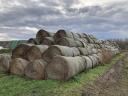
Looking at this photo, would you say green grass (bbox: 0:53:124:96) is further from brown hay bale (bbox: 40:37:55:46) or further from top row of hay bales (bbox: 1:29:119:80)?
brown hay bale (bbox: 40:37:55:46)

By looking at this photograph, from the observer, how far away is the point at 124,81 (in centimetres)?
1365

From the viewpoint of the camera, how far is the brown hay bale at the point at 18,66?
39.7 ft

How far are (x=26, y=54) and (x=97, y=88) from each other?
367 centimetres

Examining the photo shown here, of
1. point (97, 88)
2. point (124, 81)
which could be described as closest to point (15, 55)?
point (97, 88)

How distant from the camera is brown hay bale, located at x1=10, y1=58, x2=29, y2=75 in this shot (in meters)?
12.1

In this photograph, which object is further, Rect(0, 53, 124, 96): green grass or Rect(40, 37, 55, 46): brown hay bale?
Rect(40, 37, 55, 46): brown hay bale

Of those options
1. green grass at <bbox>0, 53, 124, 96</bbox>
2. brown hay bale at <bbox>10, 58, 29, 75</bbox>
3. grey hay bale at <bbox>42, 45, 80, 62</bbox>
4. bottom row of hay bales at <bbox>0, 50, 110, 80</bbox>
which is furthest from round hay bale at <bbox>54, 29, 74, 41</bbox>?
green grass at <bbox>0, 53, 124, 96</bbox>

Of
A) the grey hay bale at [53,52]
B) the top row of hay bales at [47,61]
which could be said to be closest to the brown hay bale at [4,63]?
the top row of hay bales at [47,61]

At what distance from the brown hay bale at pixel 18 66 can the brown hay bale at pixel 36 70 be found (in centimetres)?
40

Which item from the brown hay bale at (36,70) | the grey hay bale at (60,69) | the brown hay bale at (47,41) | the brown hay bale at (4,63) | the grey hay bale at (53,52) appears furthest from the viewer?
the brown hay bale at (47,41)

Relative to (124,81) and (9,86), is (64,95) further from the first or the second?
(124,81)

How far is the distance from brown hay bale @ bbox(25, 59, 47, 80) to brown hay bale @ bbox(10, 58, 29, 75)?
402mm

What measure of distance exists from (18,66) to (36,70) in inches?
42.7

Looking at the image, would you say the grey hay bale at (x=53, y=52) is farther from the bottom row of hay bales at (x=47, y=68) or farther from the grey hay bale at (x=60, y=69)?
the grey hay bale at (x=60, y=69)
